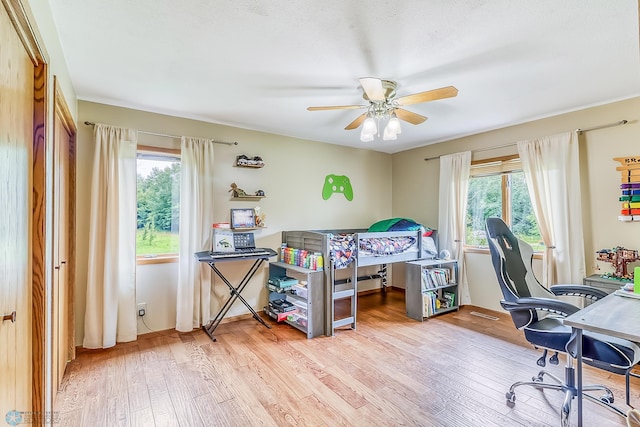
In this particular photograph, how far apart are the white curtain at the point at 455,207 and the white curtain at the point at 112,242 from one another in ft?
12.5

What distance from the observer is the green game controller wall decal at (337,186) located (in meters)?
4.42

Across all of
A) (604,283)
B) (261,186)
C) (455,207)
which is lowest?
(604,283)

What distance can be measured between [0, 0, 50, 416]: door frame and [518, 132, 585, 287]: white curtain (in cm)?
414

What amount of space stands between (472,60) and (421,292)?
8.21 ft

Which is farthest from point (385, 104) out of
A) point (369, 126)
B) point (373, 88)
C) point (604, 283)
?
point (604, 283)

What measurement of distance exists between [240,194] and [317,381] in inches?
85.6

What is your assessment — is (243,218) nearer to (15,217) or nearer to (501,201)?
(15,217)

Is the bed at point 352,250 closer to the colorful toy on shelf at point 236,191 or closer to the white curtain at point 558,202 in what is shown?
the colorful toy on shelf at point 236,191

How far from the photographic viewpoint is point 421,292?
3.59 metres

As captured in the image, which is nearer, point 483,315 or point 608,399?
point 608,399

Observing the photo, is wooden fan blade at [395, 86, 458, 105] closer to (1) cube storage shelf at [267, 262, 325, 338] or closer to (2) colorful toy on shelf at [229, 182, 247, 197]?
(1) cube storage shelf at [267, 262, 325, 338]

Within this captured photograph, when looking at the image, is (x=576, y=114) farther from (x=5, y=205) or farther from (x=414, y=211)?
(x=5, y=205)

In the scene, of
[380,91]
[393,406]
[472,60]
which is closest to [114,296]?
[393,406]

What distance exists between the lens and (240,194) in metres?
3.56
